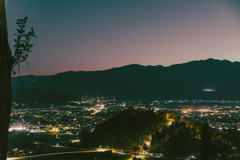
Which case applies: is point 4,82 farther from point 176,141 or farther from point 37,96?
point 37,96

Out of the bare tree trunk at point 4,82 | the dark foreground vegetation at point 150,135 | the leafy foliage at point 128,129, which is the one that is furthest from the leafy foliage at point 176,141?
the bare tree trunk at point 4,82

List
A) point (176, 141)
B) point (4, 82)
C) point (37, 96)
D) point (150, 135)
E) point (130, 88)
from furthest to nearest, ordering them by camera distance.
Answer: point (130, 88), point (37, 96), point (150, 135), point (176, 141), point (4, 82)

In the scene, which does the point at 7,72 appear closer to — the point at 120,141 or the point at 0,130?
the point at 0,130

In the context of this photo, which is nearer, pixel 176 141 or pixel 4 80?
pixel 4 80

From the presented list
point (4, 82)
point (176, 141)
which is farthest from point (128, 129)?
point (4, 82)

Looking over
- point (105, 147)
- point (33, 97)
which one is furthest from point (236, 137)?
point (33, 97)

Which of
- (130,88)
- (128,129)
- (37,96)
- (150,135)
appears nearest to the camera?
(150,135)

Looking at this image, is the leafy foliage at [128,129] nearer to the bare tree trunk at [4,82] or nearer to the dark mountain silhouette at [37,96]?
the bare tree trunk at [4,82]

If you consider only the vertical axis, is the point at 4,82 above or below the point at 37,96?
above
